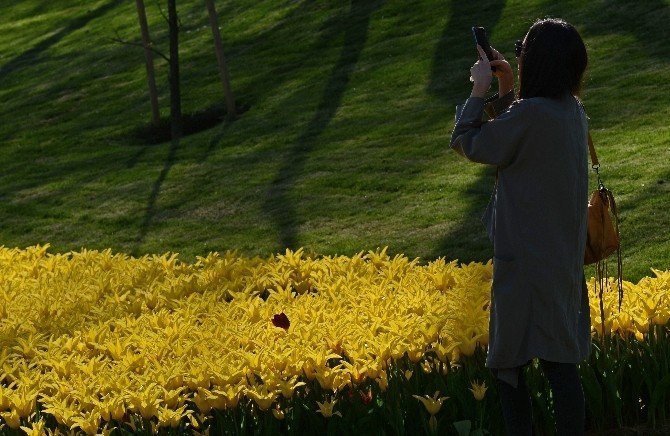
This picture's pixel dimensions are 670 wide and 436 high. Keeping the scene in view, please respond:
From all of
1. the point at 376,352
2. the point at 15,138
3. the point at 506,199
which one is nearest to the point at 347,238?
the point at 376,352

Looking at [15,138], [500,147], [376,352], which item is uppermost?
[500,147]

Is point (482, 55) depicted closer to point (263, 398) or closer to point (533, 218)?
point (533, 218)

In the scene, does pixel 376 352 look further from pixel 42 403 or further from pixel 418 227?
pixel 418 227

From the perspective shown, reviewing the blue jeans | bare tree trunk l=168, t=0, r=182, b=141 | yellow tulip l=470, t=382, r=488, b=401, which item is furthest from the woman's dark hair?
bare tree trunk l=168, t=0, r=182, b=141

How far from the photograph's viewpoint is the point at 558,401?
362 cm

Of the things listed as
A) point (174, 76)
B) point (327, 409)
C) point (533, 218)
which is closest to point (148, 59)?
point (174, 76)

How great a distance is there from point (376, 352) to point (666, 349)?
1143 mm

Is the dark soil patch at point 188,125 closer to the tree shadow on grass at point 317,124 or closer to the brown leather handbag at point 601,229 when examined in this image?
the tree shadow on grass at point 317,124

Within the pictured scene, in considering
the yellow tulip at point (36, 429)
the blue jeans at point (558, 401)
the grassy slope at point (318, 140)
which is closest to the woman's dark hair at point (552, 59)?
the blue jeans at point (558, 401)

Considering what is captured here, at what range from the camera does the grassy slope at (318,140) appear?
862 cm

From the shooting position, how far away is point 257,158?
1122 centimetres

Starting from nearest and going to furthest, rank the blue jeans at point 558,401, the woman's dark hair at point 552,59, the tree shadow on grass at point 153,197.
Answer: the woman's dark hair at point 552,59
the blue jeans at point 558,401
the tree shadow on grass at point 153,197

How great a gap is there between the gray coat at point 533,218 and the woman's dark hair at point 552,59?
49 mm

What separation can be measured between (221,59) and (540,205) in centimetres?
924
